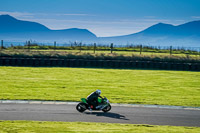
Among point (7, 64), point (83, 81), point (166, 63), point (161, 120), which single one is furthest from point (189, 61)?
point (161, 120)

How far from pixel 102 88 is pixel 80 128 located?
1020 centimetres

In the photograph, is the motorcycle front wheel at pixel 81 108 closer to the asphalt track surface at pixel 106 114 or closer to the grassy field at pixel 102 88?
the asphalt track surface at pixel 106 114

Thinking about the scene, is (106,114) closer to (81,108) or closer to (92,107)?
(92,107)

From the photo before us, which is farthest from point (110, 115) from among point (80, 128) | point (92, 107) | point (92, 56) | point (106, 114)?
point (92, 56)

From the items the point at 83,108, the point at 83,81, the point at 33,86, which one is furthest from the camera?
the point at 83,81

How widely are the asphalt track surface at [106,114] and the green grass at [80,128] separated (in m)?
0.77

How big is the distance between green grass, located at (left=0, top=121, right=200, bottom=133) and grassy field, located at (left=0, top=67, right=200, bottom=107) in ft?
17.2

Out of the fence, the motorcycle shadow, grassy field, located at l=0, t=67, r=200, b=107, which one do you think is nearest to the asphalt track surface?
the motorcycle shadow

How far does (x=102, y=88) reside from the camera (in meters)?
21.9

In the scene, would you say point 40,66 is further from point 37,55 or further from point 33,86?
point 33,86

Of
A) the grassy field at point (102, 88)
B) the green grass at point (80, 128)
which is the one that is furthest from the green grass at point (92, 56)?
the green grass at point (80, 128)

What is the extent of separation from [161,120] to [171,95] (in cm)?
679

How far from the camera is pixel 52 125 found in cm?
1210

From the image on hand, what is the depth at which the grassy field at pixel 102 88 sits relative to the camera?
18250mm
